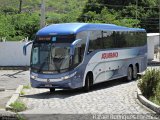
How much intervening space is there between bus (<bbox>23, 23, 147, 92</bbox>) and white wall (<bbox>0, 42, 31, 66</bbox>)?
15997 mm

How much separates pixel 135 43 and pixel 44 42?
8.67 m

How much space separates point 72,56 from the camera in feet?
64.1

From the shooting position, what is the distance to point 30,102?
17.4 meters

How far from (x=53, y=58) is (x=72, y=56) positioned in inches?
32.3

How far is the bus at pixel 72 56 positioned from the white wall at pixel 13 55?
16.0m

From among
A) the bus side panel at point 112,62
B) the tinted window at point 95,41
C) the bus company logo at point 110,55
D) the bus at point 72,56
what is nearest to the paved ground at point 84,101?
the bus at point 72,56

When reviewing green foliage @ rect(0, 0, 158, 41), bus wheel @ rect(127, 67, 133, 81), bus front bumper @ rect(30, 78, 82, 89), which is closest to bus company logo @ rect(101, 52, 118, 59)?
bus wheel @ rect(127, 67, 133, 81)

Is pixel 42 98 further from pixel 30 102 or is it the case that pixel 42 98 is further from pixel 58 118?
pixel 58 118

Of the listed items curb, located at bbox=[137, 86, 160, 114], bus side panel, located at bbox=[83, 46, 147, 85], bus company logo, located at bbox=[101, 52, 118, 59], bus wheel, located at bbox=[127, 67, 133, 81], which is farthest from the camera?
bus wheel, located at bbox=[127, 67, 133, 81]

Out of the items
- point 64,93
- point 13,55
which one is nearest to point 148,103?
point 64,93

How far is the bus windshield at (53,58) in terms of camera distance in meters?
19.6

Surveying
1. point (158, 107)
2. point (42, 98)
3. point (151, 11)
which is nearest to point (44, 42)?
point (42, 98)

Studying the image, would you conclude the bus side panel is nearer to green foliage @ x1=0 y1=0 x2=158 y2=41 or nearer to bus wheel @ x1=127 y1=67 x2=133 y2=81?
bus wheel @ x1=127 y1=67 x2=133 y2=81

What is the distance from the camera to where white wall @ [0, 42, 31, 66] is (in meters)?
38.7
